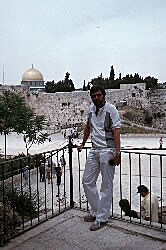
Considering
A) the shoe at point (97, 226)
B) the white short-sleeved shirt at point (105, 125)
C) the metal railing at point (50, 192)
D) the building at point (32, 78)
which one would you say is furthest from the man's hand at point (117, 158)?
the building at point (32, 78)

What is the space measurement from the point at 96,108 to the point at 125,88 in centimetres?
3539

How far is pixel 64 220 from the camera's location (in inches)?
161

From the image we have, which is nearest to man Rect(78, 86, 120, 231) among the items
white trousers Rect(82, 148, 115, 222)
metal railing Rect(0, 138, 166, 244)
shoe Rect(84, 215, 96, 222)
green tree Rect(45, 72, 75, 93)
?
white trousers Rect(82, 148, 115, 222)

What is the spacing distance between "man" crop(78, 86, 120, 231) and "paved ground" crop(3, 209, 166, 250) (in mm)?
165

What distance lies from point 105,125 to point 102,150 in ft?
0.90

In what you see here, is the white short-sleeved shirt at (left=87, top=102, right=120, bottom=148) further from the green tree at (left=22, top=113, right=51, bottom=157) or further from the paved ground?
the green tree at (left=22, top=113, right=51, bottom=157)

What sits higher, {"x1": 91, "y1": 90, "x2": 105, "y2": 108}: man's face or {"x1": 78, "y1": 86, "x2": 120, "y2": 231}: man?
{"x1": 91, "y1": 90, "x2": 105, "y2": 108}: man's face

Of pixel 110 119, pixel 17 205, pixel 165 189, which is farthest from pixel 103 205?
pixel 165 189

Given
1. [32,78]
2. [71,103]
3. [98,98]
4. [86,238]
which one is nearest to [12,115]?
[98,98]

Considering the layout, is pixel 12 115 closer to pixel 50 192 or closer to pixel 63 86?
pixel 50 192

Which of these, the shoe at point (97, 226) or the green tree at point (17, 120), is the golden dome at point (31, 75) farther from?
the shoe at point (97, 226)

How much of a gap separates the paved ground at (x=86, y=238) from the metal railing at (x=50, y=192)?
0.49 ft

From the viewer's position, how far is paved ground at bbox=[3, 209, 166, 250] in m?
3.32

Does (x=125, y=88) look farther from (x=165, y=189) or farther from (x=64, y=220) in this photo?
(x=64, y=220)
